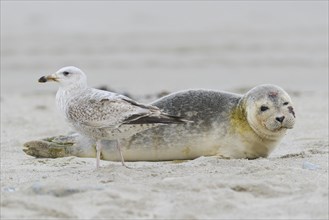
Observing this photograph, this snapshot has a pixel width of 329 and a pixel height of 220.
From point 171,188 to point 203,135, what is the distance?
5.46 ft

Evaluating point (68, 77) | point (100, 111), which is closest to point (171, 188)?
point (100, 111)

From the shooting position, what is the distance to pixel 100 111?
5754 millimetres

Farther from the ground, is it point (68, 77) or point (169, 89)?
point (68, 77)

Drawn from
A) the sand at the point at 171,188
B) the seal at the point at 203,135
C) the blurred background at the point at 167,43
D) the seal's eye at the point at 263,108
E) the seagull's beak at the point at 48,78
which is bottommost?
the sand at the point at 171,188

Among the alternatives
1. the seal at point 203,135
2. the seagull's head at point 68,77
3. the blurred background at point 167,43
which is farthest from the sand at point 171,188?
the blurred background at point 167,43

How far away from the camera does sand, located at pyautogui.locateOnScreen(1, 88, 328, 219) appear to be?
459 cm

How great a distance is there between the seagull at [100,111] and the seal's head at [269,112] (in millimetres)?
936

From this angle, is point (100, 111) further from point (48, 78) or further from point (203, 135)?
point (203, 135)

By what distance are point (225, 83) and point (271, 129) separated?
25.8 feet

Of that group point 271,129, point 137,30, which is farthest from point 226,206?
point 137,30

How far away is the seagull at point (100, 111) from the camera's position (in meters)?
5.68

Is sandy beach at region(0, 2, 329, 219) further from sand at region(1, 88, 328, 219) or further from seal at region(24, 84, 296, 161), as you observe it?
seal at region(24, 84, 296, 161)

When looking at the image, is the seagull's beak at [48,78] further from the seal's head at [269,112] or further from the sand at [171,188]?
the seal's head at [269,112]

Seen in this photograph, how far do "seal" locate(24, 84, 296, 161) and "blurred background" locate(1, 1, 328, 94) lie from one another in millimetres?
6062
